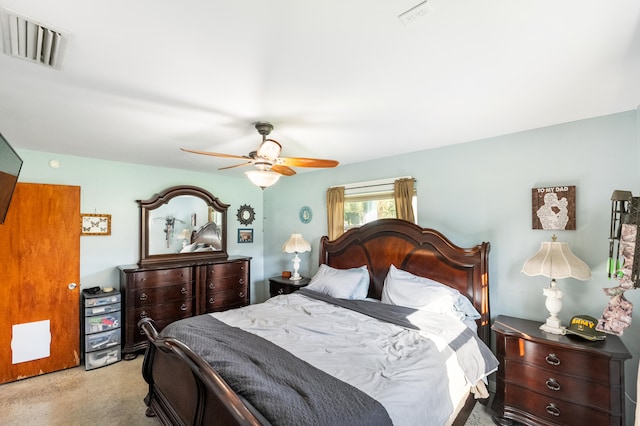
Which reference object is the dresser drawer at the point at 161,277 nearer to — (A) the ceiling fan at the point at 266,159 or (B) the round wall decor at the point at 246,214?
(B) the round wall decor at the point at 246,214

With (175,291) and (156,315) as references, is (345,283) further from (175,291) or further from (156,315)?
(156,315)

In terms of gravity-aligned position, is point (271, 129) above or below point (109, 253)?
above

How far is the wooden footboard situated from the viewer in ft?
4.05

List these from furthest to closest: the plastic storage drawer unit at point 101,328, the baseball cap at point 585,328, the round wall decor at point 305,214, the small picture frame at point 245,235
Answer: the small picture frame at point 245,235 → the round wall decor at point 305,214 → the plastic storage drawer unit at point 101,328 → the baseball cap at point 585,328

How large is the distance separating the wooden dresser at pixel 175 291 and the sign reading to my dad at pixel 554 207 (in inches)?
150

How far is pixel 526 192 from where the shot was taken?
2615mm

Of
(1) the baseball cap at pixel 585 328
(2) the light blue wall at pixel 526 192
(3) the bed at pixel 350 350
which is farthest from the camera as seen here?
(2) the light blue wall at pixel 526 192

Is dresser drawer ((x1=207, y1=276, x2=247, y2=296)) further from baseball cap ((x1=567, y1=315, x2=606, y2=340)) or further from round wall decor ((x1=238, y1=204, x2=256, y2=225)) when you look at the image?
baseball cap ((x1=567, y1=315, x2=606, y2=340))

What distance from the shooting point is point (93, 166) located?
363cm

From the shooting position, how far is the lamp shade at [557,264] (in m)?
2.12

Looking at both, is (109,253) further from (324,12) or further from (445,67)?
(445,67)

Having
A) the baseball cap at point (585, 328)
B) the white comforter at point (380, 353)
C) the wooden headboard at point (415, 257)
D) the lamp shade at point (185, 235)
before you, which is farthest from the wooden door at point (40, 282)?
the baseball cap at point (585, 328)

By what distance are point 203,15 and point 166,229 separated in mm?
3604

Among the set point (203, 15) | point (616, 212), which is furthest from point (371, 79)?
point (616, 212)
